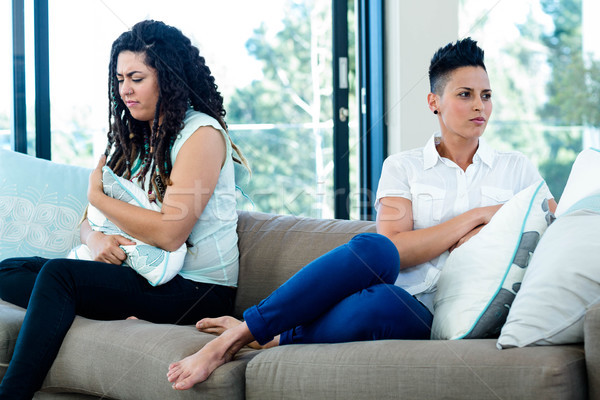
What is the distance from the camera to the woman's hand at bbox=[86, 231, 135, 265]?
188 centimetres

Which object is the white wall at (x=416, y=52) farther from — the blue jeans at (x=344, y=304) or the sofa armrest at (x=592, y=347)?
the sofa armrest at (x=592, y=347)

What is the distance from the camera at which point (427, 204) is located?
6.20ft

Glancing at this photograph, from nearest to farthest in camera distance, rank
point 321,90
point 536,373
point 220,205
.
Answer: point 536,373 < point 220,205 < point 321,90

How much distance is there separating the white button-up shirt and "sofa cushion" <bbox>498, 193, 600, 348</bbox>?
499 mm

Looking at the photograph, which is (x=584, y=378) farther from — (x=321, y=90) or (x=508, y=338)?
(x=321, y=90)

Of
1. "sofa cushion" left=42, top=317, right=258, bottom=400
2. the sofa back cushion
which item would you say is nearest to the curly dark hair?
the sofa back cushion

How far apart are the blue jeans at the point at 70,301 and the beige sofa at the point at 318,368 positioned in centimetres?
5

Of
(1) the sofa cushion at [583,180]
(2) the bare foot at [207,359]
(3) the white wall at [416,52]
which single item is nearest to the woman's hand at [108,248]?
A: (2) the bare foot at [207,359]

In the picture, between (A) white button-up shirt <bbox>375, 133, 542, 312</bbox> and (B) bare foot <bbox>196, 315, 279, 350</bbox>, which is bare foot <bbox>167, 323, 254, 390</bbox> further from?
(A) white button-up shirt <bbox>375, 133, 542, 312</bbox>

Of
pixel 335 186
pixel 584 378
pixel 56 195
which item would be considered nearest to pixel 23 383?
pixel 56 195

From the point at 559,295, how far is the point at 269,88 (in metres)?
2.67

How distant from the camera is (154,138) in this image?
204cm

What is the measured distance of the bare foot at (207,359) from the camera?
4.55 feet

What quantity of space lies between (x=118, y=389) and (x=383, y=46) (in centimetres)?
247
